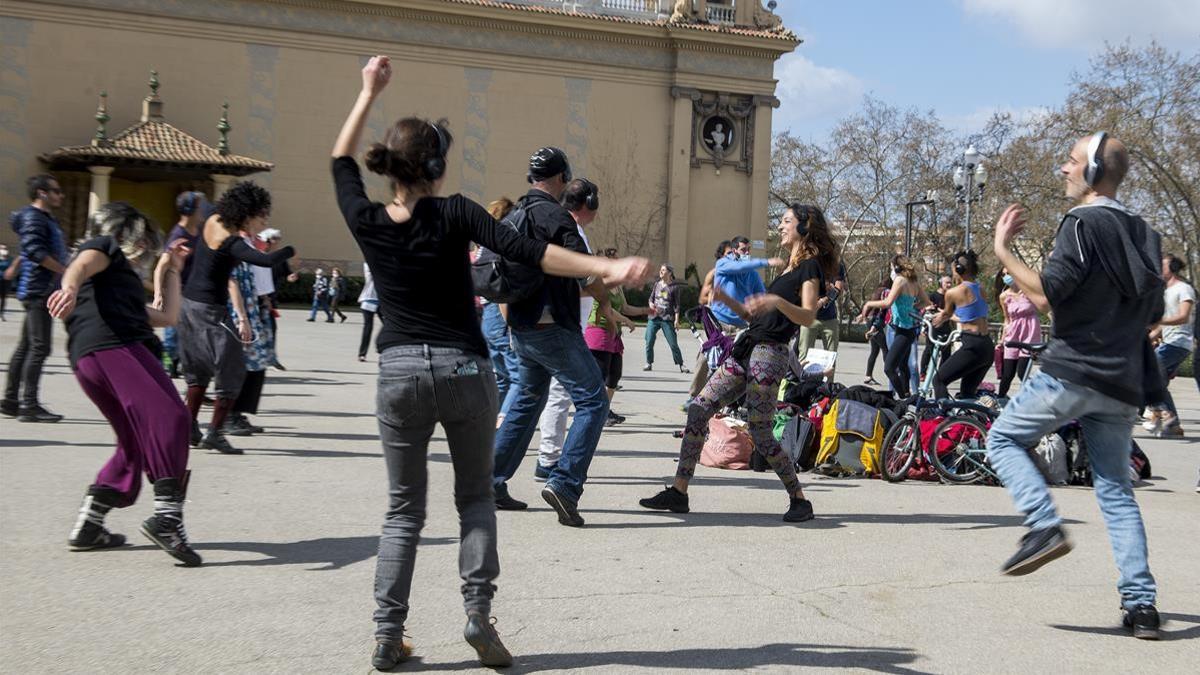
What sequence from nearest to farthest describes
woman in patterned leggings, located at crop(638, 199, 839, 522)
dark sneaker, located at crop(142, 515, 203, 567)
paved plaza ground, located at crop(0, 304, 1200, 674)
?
paved plaza ground, located at crop(0, 304, 1200, 674), dark sneaker, located at crop(142, 515, 203, 567), woman in patterned leggings, located at crop(638, 199, 839, 522)

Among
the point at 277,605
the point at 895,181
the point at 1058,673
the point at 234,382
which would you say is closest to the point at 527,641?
the point at 277,605

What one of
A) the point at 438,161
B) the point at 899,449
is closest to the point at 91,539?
the point at 438,161

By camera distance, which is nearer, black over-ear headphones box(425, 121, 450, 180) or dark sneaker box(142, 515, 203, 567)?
black over-ear headphones box(425, 121, 450, 180)

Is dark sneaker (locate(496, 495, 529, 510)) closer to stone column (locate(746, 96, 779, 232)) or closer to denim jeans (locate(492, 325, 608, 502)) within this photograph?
denim jeans (locate(492, 325, 608, 502))

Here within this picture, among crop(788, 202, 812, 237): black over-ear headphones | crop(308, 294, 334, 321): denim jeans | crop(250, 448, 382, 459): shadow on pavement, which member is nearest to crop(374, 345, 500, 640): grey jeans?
crop(788, 202, 812, 237): black over-ear headphones

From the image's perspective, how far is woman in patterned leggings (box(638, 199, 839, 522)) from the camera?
717 cm

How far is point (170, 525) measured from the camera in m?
5.70

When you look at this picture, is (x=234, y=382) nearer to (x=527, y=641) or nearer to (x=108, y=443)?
(x=108, y=443)

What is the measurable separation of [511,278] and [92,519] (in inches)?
95.5

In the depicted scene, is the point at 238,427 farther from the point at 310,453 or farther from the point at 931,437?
the point at 931,437

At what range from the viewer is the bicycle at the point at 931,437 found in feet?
30.8

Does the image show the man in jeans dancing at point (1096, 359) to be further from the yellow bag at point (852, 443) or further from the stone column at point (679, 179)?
the stone column at point (679, 179)

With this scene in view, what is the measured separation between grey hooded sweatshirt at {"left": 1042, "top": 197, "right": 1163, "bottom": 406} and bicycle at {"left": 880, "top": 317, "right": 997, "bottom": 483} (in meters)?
4.25

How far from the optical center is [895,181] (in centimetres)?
5469
